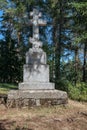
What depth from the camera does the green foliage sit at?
615 inches

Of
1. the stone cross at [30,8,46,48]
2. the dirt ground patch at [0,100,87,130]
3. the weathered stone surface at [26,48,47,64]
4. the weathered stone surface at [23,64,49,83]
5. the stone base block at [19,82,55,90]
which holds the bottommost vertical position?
the dirt ground patch at [0,100,87,130]

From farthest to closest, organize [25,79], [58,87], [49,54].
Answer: [49,54], [58,87], [25,79]


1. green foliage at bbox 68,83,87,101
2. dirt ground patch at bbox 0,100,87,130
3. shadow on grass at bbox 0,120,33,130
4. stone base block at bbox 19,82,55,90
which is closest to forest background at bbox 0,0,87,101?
green foliage at bbox 68,83,87,101

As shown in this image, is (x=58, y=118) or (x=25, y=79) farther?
(x=25, y=79)

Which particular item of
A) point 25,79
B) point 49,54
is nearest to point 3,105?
point 25,79

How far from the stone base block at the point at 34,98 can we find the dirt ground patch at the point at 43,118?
0.25 meters

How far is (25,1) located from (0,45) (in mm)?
5023

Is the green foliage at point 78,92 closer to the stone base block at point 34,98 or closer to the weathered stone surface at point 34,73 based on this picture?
the weathered stone surface at point 34,73

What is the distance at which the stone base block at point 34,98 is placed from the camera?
11148 mm

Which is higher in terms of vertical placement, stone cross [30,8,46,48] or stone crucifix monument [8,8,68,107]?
stone cross [30,8,46,48]

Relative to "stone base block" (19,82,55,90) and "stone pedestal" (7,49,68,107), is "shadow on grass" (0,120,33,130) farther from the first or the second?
"stone base block" (19,82,55,90)

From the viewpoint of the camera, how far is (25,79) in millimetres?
11977

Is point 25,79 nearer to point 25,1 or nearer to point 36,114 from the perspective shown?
point 36,114

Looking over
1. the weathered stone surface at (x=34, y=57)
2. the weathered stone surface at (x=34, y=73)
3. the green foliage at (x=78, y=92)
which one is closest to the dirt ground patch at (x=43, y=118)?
the weathered stone surface at (x=34, y=73)
